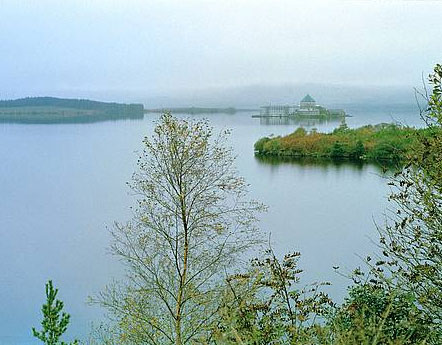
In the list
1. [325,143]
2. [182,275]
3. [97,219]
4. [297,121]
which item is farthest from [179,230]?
[297,121]

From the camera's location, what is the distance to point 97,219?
15.1 meters

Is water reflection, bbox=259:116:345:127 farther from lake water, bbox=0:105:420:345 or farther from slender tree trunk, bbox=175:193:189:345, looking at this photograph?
slender tree trunk, bbox=175:193:189:345

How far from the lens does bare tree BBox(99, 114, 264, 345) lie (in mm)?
5992

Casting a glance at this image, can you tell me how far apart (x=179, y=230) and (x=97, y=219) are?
29.4 ft

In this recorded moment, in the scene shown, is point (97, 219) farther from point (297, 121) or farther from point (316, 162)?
point (297, 121)

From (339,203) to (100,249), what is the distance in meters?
7.76

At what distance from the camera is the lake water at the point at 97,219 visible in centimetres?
1006

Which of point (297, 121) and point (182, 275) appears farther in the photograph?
point (297, 121)

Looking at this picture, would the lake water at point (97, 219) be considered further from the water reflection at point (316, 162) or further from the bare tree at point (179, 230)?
the bare tree at point (179, 230)

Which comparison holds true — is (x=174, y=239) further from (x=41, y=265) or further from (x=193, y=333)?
(x=41, y=265)

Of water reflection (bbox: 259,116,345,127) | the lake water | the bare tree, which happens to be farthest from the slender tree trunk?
water reflection (bbox: 259,116,345,127)

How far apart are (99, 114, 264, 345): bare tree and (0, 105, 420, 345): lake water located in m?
0.99

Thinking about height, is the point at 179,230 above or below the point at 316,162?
above

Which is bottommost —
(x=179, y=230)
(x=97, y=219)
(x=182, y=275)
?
(x=97, y=219)
